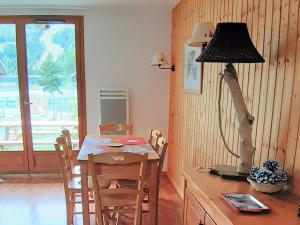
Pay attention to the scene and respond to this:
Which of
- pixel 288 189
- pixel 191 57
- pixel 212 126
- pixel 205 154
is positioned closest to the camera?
pixel 288 189

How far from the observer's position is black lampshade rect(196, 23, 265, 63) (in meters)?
1.29

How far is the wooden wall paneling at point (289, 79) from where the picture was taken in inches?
51.3

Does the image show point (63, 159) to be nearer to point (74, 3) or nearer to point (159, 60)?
point (159, 60)

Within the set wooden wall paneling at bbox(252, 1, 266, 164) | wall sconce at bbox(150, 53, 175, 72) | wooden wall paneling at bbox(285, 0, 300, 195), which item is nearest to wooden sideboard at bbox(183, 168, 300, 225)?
wooden wall paneling at bbox(285, 0, 300, 195)

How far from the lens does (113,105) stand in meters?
4.03

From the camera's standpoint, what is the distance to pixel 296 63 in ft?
4.21

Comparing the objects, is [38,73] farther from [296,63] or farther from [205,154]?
[296,63]

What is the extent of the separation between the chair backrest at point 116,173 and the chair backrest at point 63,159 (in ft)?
1.54

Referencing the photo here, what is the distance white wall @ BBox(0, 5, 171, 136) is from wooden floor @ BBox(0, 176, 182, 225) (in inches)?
41.7

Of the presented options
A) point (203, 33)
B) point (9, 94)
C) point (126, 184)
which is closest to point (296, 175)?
point (203, 33)

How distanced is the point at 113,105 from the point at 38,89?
1125mm

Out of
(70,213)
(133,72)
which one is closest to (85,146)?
(70,213)

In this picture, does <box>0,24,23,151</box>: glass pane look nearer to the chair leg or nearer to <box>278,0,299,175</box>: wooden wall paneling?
the chair leg

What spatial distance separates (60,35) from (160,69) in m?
1.53
